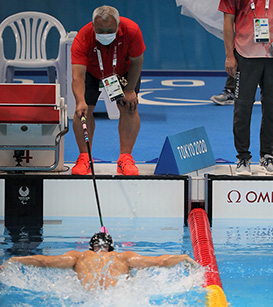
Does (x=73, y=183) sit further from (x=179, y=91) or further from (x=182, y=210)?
(x=179, y=91)

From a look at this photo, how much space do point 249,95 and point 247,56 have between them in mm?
284

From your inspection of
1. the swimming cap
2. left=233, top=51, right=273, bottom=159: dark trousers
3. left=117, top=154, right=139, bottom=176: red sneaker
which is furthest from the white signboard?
the swimming cap

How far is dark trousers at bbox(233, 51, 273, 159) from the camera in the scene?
476 centimetres

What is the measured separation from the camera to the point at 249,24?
15.4 ft

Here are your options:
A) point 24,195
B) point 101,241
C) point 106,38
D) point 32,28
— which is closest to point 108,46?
point 106,38

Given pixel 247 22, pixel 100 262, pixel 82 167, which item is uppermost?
pixel 247 22

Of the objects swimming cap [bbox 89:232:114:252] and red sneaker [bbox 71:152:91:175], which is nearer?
swimming cap [bbox 89:232:114:252]

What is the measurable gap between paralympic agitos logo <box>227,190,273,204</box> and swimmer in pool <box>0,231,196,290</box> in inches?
55.7

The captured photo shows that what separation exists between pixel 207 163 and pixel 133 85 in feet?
3.10

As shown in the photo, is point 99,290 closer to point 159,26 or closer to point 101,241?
point 101,241

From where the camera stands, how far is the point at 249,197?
4.94m

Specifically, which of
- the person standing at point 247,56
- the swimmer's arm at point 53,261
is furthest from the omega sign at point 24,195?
the person standing at point 247,56

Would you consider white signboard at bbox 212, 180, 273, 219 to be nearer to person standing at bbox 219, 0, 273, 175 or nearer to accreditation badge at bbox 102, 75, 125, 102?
person standing at bbox 219, 0, 273, 175

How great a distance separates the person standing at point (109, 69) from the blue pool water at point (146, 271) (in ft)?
1.70
